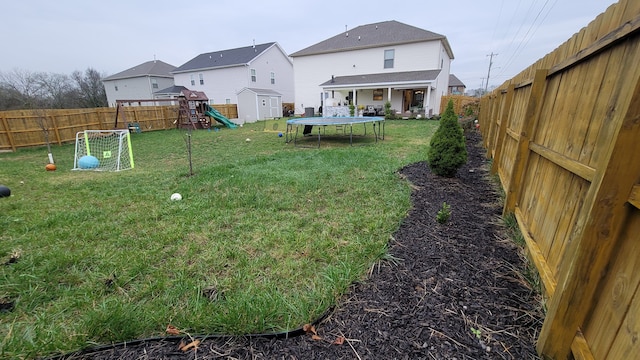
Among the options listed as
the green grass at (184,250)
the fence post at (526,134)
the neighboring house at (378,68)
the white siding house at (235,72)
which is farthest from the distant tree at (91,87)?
the fence post at (526,134)

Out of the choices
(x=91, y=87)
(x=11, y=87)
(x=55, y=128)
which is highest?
(x=91, y=87)

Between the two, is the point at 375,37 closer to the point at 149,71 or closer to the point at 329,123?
the point at 329,123

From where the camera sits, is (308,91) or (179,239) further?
(308,91)

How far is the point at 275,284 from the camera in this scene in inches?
87.4

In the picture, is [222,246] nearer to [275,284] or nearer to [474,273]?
[275,284]

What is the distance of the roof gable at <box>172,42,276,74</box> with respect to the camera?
25828 millimetres

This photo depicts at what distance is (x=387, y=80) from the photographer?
20.0 m

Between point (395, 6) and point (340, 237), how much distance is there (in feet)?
103

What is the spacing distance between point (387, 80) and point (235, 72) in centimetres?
1502

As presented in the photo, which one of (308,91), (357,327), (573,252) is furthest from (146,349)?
(308,91)

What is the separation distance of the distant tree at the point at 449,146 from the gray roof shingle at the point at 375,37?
18637mm

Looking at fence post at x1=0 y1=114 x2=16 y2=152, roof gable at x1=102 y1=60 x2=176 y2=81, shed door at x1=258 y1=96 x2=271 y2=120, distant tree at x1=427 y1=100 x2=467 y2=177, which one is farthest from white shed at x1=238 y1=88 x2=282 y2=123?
distant tree at x1=427 y1=100 x2=467 y2=177

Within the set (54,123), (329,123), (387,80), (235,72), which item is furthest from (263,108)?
(329,123)

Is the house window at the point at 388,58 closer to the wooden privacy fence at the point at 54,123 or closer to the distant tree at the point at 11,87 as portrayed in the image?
the wooden privacy fence at the point at 54,123
